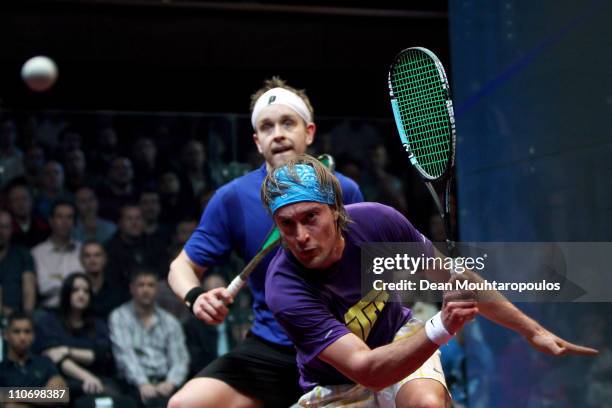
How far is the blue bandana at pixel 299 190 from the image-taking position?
2.15m

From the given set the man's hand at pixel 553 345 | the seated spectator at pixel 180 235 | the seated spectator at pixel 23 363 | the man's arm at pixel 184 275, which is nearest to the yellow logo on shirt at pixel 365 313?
the man's hand at pixel 553 345

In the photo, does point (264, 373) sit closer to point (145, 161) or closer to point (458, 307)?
point (458, 307)

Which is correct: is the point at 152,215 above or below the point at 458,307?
above

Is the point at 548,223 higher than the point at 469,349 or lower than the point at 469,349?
higher

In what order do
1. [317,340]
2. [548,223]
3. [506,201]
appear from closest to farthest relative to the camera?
[317,340] < [548,223] < [506,201]

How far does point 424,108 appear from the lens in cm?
236

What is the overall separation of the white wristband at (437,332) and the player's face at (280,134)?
105cm

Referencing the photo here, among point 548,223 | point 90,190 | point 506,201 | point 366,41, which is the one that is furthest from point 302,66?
point 548,223

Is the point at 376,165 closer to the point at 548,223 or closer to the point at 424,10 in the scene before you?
the point at 424,10

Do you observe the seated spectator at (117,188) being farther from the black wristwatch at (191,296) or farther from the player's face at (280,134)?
the black wristwatch at (191,296)

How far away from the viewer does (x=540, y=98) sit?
135 inches

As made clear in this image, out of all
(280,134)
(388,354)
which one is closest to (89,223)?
(280,134)

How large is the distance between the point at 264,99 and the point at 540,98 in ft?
3.75

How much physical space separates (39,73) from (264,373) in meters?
2.97
